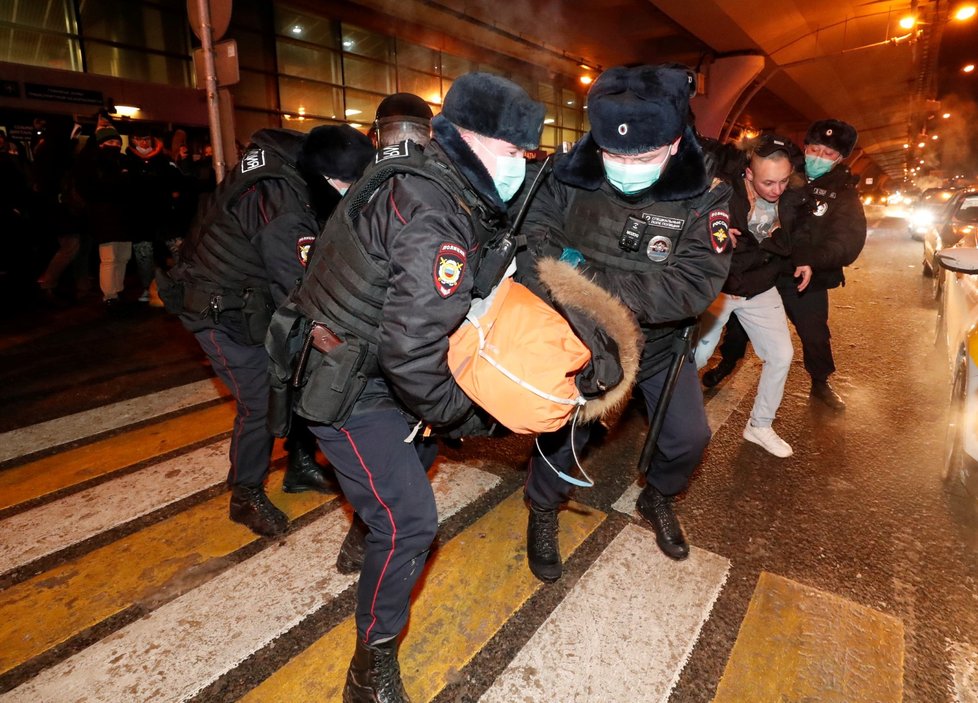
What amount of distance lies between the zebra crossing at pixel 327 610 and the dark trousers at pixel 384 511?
42 centimetres

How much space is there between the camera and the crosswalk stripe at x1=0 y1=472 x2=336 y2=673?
240 centimetres

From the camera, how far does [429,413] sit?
1.79 metres

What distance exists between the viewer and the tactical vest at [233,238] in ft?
8.50

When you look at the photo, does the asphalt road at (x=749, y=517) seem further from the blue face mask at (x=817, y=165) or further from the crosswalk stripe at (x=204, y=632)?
the blue face mask at (x=817, y=165)

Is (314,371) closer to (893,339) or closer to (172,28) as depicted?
(893,339)

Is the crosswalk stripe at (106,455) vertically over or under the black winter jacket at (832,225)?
under

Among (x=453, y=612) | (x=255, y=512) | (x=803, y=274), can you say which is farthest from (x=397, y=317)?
(x=803, y=274)

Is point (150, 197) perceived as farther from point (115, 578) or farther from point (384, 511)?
point (384, 511)

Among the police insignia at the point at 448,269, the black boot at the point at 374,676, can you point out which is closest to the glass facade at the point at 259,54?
the police insignia at the point at 448,269

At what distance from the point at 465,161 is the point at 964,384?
10.5 ft

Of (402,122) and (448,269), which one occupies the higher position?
(402,122)

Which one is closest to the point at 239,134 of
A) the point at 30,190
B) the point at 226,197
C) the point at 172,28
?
the point at 172,28

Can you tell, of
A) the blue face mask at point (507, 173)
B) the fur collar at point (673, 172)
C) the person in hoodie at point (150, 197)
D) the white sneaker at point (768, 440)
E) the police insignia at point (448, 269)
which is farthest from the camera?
the person in hoodie at point (150, 197)

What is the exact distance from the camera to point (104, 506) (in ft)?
10.7
